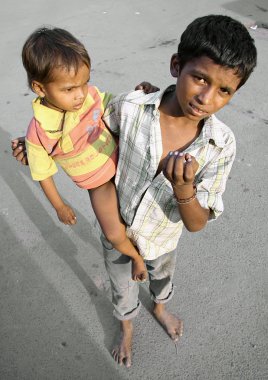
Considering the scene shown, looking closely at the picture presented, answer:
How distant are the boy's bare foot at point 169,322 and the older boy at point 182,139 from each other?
51cm

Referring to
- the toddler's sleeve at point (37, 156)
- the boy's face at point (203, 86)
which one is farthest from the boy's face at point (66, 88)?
the boy's face at point (203, 86)

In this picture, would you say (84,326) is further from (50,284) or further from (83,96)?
(83,96)

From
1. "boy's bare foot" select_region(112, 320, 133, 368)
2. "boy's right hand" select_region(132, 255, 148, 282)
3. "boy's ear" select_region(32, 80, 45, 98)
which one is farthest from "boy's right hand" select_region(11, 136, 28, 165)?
"boy's bare foot" select_region(112, 320, 133, 368)

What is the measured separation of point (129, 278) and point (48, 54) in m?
0.97

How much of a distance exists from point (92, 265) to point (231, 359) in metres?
0.93

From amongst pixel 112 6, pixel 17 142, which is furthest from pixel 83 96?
pixel 112 6

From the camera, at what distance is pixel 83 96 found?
1169 mm

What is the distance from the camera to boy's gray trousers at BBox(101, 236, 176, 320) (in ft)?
4.77

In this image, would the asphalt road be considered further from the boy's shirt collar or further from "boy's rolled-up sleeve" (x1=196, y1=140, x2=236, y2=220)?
the boy's shirt collar

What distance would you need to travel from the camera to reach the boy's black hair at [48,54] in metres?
1.08

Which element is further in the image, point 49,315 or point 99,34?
point 99,34

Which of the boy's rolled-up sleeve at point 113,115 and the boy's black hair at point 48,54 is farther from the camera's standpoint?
the boy's rolled-up sleeve at point 113,115

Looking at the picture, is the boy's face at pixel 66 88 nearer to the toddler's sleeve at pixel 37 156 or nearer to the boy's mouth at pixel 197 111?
the toddler's sleeve at pixel 37 156

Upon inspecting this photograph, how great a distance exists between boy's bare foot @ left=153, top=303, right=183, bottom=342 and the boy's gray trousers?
13cm
